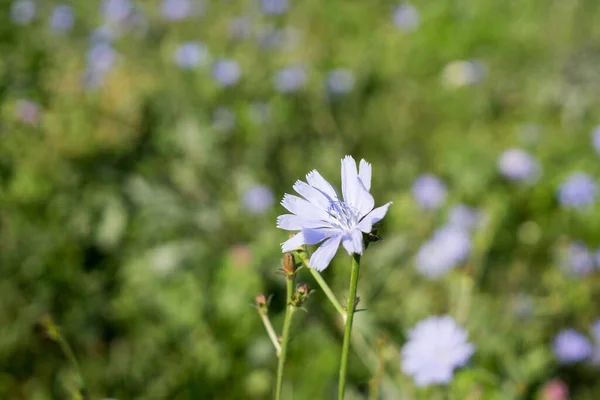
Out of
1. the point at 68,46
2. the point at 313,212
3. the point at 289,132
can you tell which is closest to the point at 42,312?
the point at 289,132

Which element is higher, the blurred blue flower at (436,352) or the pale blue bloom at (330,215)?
the blurred blue flower at (436,352)

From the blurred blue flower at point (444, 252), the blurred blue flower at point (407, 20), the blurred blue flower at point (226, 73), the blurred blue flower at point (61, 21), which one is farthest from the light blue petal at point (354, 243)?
the blurred blue flower at point (61, 21)

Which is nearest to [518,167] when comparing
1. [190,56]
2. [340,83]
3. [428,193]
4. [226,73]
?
[428,193]

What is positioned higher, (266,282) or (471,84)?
(471,84)

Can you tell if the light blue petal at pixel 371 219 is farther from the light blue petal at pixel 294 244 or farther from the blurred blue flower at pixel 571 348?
the blurred blue flower at pixel 571 348

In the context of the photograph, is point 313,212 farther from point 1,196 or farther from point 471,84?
point 471,84

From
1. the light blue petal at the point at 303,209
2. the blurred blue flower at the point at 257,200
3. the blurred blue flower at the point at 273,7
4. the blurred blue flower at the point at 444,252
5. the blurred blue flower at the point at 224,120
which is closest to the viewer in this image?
the light blue petal at the point at 303,209
